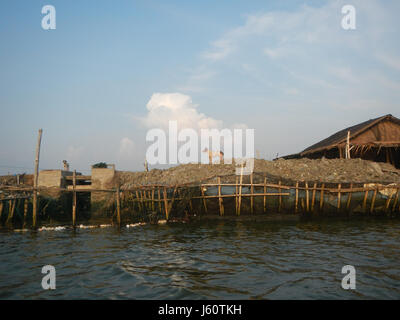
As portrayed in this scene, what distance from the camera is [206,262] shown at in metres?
9.12

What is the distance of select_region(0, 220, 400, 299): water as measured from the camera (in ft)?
22.4

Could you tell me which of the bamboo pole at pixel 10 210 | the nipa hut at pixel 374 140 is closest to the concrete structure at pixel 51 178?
the bamboo pole at pixel 10 210

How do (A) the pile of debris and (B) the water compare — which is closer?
(B) the water

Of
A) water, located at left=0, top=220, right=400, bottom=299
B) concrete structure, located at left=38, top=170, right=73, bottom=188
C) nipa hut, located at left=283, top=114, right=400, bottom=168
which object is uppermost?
nipa hut, located at left=283, top=114, right=400, bottom=168

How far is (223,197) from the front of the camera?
16922 mm

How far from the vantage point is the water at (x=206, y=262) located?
6.83 m

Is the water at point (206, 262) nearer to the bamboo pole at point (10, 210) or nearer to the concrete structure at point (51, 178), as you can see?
the bamboo pole at point (10, 210)

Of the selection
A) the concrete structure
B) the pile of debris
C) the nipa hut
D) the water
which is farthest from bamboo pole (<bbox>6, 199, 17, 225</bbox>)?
the nipa hut

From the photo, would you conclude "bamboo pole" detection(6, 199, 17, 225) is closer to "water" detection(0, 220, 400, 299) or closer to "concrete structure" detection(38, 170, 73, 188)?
"water" detection(0, 220, 400, 299)

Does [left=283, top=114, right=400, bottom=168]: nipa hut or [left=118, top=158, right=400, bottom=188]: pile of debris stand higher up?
[left=283, top=114, right=400, bottom=168]: nipa hut

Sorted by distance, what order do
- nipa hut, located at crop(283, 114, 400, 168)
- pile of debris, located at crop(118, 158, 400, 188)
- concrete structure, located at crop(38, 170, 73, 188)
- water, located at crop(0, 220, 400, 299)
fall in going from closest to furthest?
water, located at crop(0, 220, 400, 299)
pile of debris, located at crop(118, 158, 400, 188)
concrete structure, located at crop(38, 170, 73, 188)
nipa hut, located at crop(283, 114, 400, 168)
